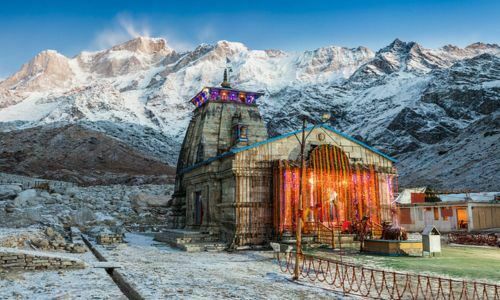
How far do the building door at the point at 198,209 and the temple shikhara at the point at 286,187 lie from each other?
68 mm

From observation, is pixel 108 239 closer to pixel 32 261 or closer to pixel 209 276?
pixel 32 261

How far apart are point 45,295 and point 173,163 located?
418ft

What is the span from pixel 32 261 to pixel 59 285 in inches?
139

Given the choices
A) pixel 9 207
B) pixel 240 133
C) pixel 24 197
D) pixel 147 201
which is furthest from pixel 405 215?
pixel 24 197

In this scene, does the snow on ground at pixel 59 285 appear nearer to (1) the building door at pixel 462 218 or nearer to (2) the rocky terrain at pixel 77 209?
(2) the rocky terrain at pixel 77 209

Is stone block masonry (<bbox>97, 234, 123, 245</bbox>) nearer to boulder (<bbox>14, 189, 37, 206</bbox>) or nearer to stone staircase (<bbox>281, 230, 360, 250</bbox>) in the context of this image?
stone staircase (<bbox>281, 230, 360, 250</bbox>)

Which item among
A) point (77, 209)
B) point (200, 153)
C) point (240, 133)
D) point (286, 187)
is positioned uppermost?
→ point (240, 133)

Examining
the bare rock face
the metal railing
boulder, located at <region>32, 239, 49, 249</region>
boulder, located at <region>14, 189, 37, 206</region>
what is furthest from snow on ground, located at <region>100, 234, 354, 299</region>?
the bare rock face

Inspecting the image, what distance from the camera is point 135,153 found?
418ft

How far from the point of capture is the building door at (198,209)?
27942mm

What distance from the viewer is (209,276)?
13.9m

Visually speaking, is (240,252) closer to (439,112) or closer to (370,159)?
(370,159)

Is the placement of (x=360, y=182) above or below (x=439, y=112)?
below

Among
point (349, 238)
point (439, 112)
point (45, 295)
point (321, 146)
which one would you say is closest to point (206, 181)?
point (321, 146)
